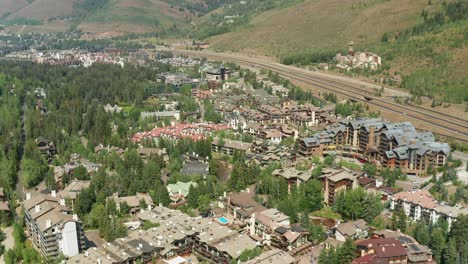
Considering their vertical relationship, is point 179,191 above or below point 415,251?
above

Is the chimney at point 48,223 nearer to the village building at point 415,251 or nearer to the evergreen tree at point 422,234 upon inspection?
the village building at point 415,251

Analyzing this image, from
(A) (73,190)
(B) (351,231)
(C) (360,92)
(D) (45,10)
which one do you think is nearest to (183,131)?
(A) (73,190)

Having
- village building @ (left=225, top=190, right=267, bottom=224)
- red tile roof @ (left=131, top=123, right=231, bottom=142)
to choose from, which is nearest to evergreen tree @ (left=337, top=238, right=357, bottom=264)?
village building @ (left=225, top=190, right=267, bottom=224)

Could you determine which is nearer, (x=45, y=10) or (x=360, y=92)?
(x=360, y=92)

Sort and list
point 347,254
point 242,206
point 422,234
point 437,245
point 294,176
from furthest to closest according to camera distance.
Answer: point 294,176
point 242,206
point 422,234
point 437,245
point 347,254

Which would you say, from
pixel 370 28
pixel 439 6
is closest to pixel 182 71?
pixel 370 28

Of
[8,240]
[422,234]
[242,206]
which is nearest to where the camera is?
[422,234]

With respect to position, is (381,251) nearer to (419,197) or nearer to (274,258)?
(274,258)
